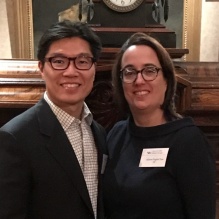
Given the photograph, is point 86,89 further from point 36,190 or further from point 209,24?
point 209,24

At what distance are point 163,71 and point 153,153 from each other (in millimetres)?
227

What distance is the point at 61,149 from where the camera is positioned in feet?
3.11

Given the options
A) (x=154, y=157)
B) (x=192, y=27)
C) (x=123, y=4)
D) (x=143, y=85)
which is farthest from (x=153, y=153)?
(x=192, y=27)

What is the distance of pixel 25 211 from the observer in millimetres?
893

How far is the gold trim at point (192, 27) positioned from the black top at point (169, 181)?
127cm

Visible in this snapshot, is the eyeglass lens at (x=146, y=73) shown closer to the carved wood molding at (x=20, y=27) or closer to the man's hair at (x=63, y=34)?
the man's hair at (x=63, y=34)

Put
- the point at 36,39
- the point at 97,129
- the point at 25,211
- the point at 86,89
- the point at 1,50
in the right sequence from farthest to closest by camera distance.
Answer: the point at 36,39, the point at 1,50, the point at 97,129, the point at 86,89, the point at 25,211

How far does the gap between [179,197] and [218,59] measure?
1341 mm

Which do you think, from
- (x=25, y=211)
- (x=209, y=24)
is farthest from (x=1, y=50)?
(x=25, y=211)

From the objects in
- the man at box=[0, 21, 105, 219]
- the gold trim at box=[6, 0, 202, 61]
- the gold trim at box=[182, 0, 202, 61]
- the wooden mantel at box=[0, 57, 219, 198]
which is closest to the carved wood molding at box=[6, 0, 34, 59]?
the gold trim at box=[6, 0, 202, 61]

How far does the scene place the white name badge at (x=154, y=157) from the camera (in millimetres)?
1032

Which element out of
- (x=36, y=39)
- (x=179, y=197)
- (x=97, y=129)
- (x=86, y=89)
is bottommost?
(x=179, y=197)


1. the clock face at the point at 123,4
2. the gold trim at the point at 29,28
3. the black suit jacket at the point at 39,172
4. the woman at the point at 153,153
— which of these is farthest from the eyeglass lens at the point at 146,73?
the gold trim at the point at 29,28

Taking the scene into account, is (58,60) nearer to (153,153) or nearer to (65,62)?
(65,62)
